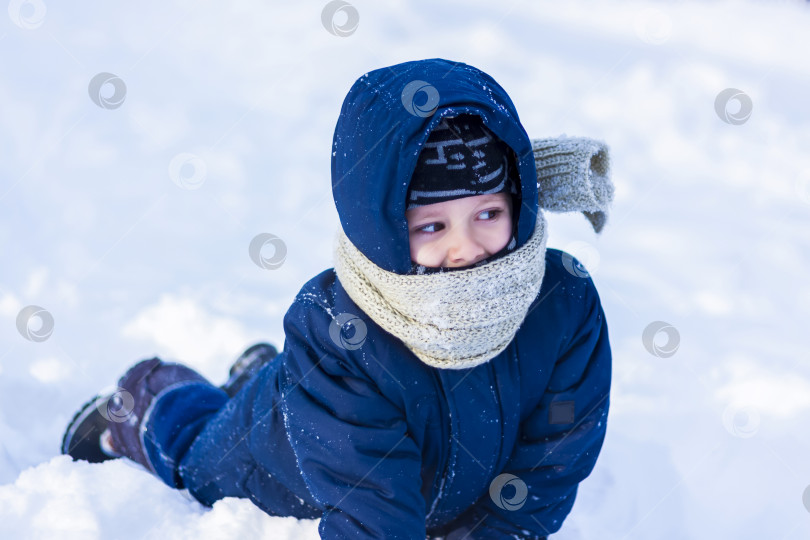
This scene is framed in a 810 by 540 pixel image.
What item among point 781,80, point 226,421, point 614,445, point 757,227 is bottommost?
point 226,421

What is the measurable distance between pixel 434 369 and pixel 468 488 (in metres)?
0.26

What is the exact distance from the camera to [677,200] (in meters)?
2.82

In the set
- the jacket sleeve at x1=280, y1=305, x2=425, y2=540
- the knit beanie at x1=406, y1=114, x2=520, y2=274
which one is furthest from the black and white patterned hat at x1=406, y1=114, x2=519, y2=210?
the jacket sleeve at x1=280, y1=305, x2=425, y2=540

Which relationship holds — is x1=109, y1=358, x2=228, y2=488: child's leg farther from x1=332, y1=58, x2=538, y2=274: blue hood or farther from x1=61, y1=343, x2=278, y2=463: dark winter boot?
x1=332, y1=58, x2=538, y2=274: blue hood

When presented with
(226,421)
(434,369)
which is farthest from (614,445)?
(226,421)

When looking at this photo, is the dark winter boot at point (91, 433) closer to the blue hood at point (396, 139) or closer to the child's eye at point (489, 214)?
the blue hood at point (396, 139)

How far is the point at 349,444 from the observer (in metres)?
1.24

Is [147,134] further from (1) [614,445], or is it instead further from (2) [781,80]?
(2) [781,80]

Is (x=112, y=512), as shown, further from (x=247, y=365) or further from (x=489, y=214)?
(x=489, y=214)

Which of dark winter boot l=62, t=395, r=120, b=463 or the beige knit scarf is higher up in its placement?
the beige knit scarf

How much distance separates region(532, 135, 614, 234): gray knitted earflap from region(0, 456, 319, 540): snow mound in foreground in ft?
2.60

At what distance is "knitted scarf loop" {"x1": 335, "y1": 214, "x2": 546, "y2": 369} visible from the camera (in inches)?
46.9

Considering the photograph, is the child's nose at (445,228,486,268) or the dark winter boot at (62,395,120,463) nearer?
the child's nose at (445,228,486,268)

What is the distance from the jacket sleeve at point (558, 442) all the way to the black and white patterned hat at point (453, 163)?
39 centimetres
